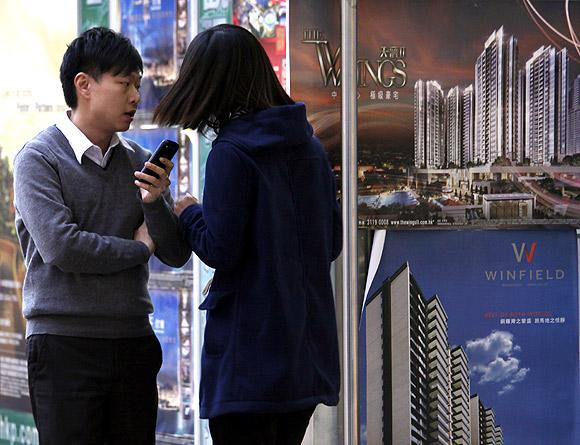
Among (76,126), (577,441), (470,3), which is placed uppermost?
(470,3)

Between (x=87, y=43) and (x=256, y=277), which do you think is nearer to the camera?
(x=256, y=277)

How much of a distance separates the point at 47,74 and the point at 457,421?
8.01 ft

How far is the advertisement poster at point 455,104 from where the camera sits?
396 centimetres

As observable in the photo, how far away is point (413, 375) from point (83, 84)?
1.92 m

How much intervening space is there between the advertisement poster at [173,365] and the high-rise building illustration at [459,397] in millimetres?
1123

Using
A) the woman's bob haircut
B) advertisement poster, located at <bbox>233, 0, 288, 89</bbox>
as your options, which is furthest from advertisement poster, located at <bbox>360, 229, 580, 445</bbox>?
the woman's bob haircut

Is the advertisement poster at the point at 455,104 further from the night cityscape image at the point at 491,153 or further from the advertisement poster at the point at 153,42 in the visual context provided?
the advertisement poster at the point at 153,42

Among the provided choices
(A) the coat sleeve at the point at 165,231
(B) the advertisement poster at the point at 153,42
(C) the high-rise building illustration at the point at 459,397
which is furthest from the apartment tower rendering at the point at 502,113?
(A) the coat sleeve at the point at 165,231

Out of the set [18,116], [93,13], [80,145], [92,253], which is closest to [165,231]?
[92,253]

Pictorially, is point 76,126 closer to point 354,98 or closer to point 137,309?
point 137,309

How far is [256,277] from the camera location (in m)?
2.50

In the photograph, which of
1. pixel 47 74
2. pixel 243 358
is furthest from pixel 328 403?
pixel 47 74

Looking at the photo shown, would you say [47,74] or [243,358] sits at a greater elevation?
[47,74]

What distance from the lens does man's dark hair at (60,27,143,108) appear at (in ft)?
9.23
